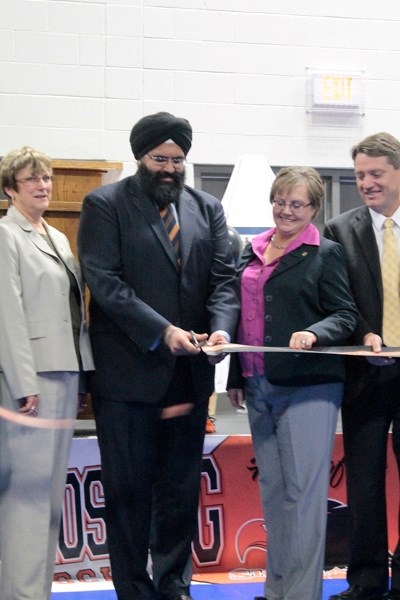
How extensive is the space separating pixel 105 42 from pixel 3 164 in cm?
268

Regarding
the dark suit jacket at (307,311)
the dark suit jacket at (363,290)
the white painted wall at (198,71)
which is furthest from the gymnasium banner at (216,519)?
the white painted wall at (198,71)

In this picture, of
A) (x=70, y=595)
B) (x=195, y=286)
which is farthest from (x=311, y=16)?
(x=70, y=595)

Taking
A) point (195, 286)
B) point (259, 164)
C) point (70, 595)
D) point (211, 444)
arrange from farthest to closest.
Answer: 1. point (259, 164)
2. point (211, 444)
3. point (70, 595)
4. point (195, 286)

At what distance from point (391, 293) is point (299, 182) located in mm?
521

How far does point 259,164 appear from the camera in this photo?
5.12 meters

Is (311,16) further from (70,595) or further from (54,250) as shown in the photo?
(70,595)

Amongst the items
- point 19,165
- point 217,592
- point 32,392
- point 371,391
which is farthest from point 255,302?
point 217,592

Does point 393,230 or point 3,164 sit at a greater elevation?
point 3,164

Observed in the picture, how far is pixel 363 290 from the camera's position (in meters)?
3.21

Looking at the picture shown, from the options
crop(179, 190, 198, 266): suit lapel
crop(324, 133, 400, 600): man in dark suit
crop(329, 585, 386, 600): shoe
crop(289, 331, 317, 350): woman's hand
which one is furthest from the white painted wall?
crop(329, 585, 386, 600): shoe

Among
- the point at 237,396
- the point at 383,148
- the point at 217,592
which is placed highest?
the point at 383,148

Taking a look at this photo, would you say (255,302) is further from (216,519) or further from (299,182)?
(216,519)

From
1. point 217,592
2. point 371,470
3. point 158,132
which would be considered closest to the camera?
point 158,132

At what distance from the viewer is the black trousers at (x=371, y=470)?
10.5ft
